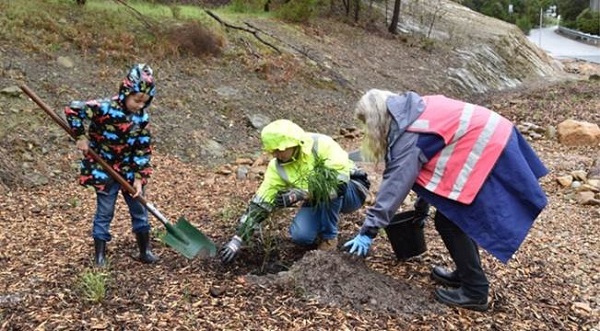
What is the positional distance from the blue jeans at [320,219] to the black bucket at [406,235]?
1.04 ft

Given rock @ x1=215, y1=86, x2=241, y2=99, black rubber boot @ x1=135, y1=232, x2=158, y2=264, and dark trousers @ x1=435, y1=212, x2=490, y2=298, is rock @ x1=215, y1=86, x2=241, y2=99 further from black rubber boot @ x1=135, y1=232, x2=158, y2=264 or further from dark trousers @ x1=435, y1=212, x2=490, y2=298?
dark trousers @ x1=435, y1=212, x2=490, y2=298

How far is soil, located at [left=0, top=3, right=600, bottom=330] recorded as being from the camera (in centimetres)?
309

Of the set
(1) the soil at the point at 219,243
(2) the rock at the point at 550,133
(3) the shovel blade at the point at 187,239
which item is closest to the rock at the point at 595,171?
(1) the soil at the point at 219,243

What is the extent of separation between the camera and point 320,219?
147 inches

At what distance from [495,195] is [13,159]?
15.2 feet

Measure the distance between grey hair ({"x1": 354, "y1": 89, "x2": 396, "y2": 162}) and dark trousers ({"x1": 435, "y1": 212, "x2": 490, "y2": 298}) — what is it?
503 millimetres

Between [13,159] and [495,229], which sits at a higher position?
[495,229]

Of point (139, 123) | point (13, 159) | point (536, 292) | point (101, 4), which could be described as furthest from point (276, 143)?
point (101, 4)

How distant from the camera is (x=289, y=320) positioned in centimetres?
301

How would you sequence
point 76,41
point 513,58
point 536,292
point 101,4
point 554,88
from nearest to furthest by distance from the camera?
1. point 536,292
2. point 76,41
3. point 101,4
4. point 554,88
5. point 513,58

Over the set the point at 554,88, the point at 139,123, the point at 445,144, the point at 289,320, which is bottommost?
the point at 554,88

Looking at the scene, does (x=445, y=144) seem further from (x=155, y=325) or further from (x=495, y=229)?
(x=155, y=325)

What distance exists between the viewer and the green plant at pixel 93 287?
3.10 metres

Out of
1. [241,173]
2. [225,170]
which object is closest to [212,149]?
[225,170]
